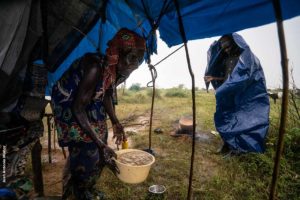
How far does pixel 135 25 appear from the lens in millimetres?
3400

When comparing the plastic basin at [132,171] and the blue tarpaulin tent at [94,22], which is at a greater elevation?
the blue tarpaulin tent at [94,22]

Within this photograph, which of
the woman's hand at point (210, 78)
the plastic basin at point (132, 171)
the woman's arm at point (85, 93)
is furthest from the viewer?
the woman's hand at point (210, 78)

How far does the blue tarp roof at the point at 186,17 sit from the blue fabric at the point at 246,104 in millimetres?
1373

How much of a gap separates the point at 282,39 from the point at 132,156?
6.41 ft

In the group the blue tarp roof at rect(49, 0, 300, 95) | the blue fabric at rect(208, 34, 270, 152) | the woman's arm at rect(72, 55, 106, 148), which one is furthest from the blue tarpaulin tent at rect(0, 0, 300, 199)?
the blue fabric at rect(208, 34, 270, 152)

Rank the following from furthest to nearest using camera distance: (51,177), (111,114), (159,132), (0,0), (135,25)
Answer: (159,132) → (51,177) → (135,25) → (111,114) → (0,0)

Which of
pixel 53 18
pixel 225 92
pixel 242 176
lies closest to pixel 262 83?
pixel 225 92

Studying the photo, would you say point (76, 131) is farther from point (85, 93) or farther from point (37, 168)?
point (37, 168)

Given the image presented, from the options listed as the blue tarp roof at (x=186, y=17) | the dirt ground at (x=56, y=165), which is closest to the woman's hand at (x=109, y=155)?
the dirt ground at (x=56, y=165)

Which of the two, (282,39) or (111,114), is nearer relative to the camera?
(282,39)

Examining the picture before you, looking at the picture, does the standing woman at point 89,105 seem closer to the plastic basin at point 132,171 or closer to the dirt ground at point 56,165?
the plastic basin at point 132,171

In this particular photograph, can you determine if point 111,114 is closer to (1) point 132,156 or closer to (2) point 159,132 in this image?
(1) point 132,156

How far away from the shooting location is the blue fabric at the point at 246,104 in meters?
4.04

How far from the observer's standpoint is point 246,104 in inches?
168
